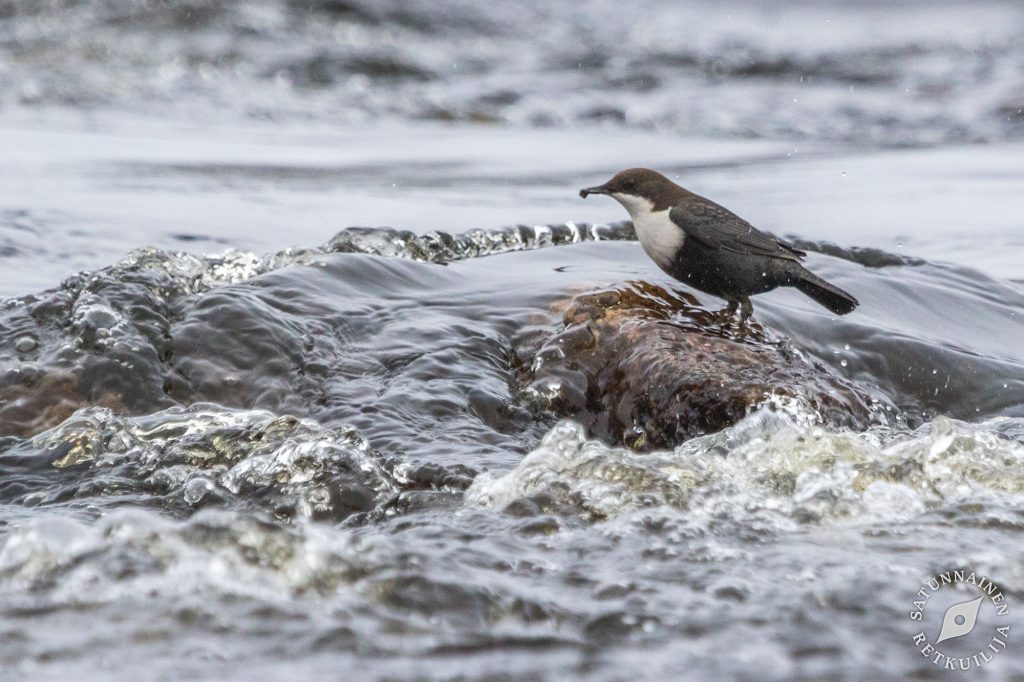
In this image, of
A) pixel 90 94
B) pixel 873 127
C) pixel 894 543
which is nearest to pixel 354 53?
pixel 90 94

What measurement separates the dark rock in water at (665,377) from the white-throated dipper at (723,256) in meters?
0.28

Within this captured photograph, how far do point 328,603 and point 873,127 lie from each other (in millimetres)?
10620

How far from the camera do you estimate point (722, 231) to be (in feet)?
17.5

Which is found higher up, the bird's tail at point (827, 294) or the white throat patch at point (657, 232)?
the white throat patch at point (657, 232)

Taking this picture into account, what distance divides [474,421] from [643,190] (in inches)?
66.0

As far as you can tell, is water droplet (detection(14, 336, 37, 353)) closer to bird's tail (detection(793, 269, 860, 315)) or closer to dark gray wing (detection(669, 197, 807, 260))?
dark gray wing (detection(669, 197, 807, 260))

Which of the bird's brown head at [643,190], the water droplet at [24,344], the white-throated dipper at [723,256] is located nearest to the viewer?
the water droplet at [24,344]

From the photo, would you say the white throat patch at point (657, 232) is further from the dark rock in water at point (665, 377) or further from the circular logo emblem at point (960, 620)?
the circular logo emblem at point (960, 620)

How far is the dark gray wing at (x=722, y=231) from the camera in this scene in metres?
5.30

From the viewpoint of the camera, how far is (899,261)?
713cm

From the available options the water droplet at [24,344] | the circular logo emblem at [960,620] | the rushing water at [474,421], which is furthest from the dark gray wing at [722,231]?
the water droplet at [24,344]

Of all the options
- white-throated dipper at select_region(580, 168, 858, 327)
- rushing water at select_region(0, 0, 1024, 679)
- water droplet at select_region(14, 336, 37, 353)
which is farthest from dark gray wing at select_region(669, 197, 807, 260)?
water droplet at select_region(14, 336, 37, 353)

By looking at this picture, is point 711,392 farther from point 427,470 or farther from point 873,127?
point 873,127

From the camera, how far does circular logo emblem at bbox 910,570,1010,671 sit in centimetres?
288
